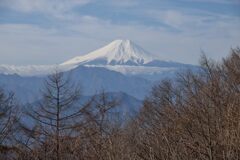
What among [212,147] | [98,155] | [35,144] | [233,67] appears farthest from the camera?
[233,67]

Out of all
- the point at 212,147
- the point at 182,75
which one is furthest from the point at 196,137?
the point at 182,75

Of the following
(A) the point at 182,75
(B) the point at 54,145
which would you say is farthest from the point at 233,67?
(B) the point at 54,145

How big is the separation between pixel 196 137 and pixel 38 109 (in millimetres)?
14644

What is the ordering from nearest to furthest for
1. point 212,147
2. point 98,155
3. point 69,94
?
point 212,147 < point 98,155 < point 69,94

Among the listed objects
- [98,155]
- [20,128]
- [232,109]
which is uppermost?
[232,109]

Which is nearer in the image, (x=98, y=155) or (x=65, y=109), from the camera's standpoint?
(x=98, y=155)

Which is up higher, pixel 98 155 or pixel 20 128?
pixel 98 155

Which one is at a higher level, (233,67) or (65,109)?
(233,67)

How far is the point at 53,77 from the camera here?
2417 cm

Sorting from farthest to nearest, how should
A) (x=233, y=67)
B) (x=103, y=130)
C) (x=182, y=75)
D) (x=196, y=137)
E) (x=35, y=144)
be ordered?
(x=182, y=75) → (x=233, y=67) → (x=35, y=144) → (x=103, y=130) → (x=196, y=137)

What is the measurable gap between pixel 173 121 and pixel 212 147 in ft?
5.05

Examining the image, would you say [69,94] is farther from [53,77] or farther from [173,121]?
[173,121]

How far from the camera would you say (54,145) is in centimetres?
1619

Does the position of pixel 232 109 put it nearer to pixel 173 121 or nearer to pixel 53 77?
pixel 173 121
